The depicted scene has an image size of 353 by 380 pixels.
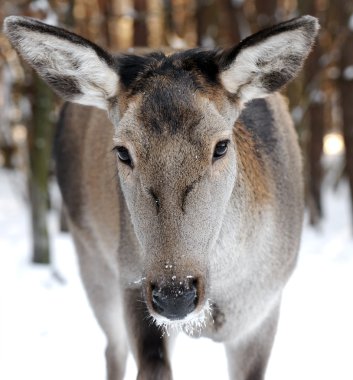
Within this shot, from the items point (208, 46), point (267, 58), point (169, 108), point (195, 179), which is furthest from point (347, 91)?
point (195, 179)

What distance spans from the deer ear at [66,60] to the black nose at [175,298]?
127cm

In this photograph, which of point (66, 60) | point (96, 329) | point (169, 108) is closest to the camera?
point (169, 108)

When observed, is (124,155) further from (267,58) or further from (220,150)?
(267,58)

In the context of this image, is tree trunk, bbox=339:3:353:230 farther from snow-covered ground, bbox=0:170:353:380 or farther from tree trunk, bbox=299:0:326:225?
snow-covered ground, bbox=0:170:353:380

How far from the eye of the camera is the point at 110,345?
601cm

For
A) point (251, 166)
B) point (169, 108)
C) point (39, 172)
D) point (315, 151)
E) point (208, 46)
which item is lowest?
point (315, 151)

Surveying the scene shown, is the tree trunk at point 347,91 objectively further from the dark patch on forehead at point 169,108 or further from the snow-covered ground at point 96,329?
the dark patch on forehead at point 169,108

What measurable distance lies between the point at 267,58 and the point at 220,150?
655mm

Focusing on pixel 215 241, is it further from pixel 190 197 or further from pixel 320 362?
pixel 320 362

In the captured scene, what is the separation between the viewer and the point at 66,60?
421 cm

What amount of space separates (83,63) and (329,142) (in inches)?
984

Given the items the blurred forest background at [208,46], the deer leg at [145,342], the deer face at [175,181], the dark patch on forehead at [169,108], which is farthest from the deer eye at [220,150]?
the blurred forest background at [208,46]

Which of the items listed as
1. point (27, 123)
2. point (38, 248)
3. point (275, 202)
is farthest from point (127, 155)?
point (27, 123)

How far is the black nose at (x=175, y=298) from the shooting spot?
11.0ft
